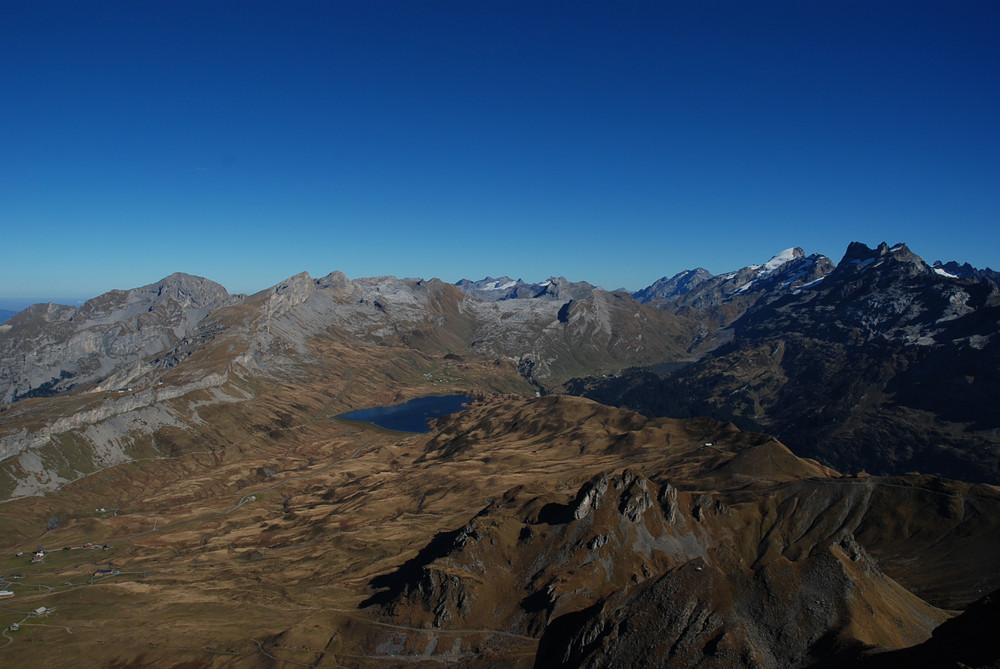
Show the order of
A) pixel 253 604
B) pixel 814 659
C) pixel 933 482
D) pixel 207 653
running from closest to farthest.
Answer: pixel 814 659
pixel 207 653
pixel 253 604
pixel 933 482

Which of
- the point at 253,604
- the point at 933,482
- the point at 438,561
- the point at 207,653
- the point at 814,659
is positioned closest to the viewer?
the point at 814,659

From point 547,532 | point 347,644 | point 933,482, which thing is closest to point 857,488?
point 933,482

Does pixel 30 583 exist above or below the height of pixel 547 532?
below

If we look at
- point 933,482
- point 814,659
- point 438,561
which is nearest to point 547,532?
point 438,561

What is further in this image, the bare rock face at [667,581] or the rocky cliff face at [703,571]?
the rocky cliff face at [703,571]

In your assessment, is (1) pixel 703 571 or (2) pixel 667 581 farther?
(1) pixel 703 571

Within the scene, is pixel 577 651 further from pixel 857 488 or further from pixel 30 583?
pixel 30 583

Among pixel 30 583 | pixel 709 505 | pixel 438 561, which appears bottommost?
pixel 30 583

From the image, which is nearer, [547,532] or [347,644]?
[347,644]

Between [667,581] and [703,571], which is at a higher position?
[703,571]

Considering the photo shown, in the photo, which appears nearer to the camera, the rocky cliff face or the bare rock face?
the bare rock face
